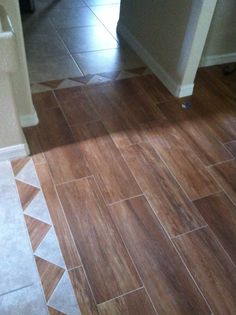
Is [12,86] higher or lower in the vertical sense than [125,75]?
higher

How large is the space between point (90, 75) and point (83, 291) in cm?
157

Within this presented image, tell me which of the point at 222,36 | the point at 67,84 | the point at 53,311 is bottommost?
the point at 53,311

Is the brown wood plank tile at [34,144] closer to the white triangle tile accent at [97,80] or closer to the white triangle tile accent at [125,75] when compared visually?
the white triangle tile accent at [97,80]

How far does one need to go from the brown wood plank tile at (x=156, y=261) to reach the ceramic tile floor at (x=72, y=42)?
1.15m

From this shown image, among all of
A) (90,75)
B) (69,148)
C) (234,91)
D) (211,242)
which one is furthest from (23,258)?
(234,91)

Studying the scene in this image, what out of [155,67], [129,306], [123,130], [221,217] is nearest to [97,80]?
[155,67]

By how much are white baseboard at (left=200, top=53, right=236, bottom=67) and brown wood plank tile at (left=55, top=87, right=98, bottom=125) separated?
3.53 feet

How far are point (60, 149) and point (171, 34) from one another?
1.10 metres

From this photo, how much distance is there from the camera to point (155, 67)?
2328 mm

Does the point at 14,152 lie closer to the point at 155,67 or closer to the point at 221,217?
the point at 221,217

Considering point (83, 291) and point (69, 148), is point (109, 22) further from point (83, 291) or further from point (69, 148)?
point (83, 291)

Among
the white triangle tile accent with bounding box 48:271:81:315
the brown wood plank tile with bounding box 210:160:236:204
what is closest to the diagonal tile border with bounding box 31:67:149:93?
the brown wood plank tile with bounding box 210:160:236:204

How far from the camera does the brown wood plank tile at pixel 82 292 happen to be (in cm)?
115

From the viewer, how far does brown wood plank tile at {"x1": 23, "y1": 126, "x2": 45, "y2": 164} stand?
1646 mm
